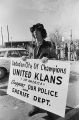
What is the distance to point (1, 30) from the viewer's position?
53750mm

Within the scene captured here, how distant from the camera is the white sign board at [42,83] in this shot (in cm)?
334

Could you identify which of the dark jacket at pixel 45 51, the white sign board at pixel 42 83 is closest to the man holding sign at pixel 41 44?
the dark jacket at pixel 45 51

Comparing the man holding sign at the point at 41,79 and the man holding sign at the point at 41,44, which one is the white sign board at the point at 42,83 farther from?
the man holding sign at the point at 41,44

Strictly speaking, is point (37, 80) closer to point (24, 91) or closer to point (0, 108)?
point (24, 91)

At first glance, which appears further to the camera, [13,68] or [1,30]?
[1,30]

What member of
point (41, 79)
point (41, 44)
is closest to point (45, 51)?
point (41, 44)

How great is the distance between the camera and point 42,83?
3.70m

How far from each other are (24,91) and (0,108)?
1.16 meters

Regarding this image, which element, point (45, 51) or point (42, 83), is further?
point (45, 51)

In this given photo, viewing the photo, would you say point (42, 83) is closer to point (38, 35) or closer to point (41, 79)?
point (41, 79)

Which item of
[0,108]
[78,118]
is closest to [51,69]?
[78,118]

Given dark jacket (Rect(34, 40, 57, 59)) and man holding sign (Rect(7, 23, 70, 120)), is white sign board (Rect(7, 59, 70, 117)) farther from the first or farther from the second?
dark jacket (Rect(34, 40, 57, 59))

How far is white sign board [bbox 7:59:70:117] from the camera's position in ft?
11.0

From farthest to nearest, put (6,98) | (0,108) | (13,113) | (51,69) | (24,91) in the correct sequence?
(6,98)
(0,108)
(13,113)
(24,91)
(51,69)
